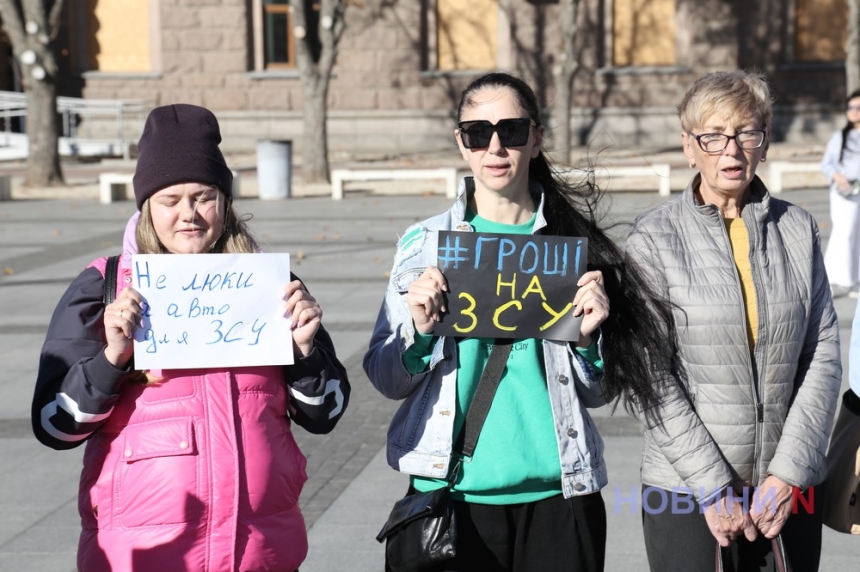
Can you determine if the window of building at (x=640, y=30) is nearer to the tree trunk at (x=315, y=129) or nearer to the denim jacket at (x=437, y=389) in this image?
the tree trunk at (x=315, y=129)

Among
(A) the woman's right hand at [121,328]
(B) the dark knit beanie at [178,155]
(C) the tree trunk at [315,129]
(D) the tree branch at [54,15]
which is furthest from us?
(C) the tree trunk at [315,129]

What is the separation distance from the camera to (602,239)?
3150 mm

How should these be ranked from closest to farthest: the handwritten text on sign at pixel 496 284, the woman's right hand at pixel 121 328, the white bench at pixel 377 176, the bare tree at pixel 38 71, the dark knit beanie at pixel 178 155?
the woman's right hand at pixel 121 328 → the dark knit beanie at pixel 178 155 → the handwritten text on sign at pixel 496 284 → the white bench at pixel 377 176 → the bare tree at pixel 38 71

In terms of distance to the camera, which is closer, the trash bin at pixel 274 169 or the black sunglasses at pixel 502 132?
the black sunglasses at pixel 502 132

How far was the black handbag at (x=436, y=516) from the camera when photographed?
286cm

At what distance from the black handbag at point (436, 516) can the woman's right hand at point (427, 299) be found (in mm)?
205

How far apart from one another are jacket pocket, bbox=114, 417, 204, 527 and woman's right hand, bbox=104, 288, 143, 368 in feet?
0.57

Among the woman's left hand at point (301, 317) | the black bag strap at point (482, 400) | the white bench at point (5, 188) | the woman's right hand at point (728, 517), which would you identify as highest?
the woman's left hand at point (301, 317)

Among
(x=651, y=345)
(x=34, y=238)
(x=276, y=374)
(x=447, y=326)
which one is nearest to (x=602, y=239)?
(x=651, y=345)

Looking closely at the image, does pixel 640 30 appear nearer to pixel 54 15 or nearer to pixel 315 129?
pixel 315 129

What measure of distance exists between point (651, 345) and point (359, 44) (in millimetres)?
24922

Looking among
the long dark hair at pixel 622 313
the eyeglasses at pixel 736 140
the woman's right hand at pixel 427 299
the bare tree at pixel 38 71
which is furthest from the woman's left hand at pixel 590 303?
the bare tree at pixel 38 71

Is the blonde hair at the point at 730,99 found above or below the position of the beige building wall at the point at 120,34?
below

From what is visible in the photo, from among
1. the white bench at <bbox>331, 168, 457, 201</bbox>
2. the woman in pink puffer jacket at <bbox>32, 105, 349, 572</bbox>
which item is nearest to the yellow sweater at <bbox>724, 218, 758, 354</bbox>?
the woman in pink puffer jacket at <bbox>32, 105, 349, 572</bbox>
